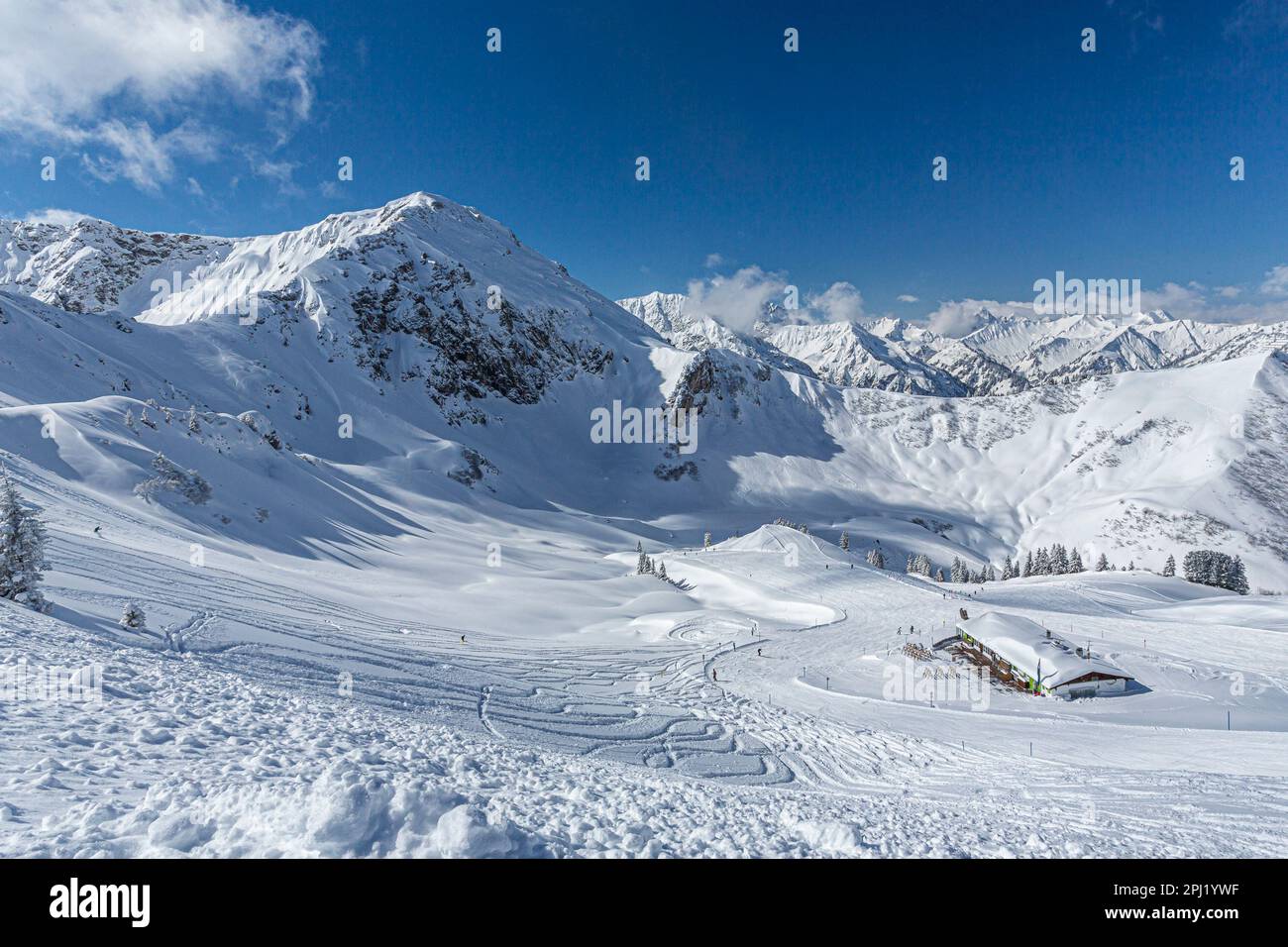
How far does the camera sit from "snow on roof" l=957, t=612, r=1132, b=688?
2805cm

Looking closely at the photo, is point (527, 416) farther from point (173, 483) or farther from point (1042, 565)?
point (173, 483)

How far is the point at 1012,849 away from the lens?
8.13m

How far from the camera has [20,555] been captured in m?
12.8

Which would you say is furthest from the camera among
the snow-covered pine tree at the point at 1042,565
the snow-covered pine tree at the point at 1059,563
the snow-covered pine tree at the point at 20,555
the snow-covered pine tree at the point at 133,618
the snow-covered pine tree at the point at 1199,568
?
the snow-covered pine tree at the point at 1042,565

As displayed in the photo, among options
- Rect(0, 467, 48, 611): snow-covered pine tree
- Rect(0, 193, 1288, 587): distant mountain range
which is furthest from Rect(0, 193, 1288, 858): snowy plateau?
Rect(0, 193, 1288, 587): distant mountain range

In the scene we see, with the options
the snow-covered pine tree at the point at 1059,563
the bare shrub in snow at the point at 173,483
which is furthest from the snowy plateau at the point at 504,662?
the snow-covered pine tree at the point at 1059,563

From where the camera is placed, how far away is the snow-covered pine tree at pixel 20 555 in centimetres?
1247

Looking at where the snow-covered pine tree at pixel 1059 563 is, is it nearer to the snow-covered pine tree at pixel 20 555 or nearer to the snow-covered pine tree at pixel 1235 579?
the snow-covered pine tree at pixel 1235 579

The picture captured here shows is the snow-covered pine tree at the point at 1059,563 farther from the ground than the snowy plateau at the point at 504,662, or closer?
closer

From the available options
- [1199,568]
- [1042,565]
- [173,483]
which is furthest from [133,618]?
[1042,565]

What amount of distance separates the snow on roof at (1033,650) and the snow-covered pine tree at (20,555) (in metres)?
37.6

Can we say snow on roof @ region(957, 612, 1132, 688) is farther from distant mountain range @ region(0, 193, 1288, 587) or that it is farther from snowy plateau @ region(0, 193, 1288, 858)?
distant mountain range @ region(0, 193, 1288, 587)

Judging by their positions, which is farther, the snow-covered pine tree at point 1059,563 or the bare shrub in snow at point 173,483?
the snow-covered pine tree at point 1059,563
